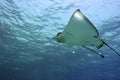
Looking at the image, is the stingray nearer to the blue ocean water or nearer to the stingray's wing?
the stingray's wing

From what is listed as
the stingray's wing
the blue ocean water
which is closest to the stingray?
the stingray's wing

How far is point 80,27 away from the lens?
5.30 metres

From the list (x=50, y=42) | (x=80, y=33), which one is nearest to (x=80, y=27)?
(x=80, y=33)

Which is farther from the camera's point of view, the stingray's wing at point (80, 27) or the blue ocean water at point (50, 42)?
the blue ocean water at point (50, 42)

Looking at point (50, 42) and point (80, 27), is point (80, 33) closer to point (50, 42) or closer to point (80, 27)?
point (80, 27)

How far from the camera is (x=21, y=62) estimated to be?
27.9 metres

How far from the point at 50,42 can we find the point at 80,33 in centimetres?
1408

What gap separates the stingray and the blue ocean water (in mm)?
6962

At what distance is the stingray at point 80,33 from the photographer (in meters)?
5.03

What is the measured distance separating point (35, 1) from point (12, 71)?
22.4m

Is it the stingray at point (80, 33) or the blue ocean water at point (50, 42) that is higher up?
the blue ocean water at point (50, 42)

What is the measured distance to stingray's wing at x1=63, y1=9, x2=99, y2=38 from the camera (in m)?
4.97

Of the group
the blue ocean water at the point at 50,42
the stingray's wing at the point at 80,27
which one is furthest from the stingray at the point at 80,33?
the blue ocean water at the point at 50,42

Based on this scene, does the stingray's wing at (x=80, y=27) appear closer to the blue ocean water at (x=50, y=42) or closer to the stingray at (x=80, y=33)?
the stingray at (x=80, y=33)
